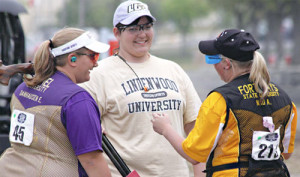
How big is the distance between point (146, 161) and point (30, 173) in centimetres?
102

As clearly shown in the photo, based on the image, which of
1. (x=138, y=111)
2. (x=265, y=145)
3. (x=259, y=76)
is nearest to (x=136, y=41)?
(x=138, y=111)

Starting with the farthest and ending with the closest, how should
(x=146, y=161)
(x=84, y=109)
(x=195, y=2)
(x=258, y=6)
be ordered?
1. (x=195, y=2)
2. (x=258, y=6)
3. (x=146, y=161)
4. (x=84, y=109)

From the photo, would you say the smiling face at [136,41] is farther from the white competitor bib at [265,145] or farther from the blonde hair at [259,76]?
the white competitor bib at [265,145]

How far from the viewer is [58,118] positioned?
2.92m

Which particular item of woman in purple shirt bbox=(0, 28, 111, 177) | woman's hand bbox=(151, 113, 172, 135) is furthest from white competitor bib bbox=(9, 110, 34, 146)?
woman's hand bbox=(151, 113, 172, 135)

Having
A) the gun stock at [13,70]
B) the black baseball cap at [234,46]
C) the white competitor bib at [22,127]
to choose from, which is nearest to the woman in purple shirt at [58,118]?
the white competitor bib at [22,127]

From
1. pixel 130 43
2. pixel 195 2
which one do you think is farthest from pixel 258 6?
pixel 130 43

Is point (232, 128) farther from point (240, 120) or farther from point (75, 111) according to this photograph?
point (75, 111)

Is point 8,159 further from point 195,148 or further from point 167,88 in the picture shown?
point 167,88

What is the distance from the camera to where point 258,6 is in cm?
2997

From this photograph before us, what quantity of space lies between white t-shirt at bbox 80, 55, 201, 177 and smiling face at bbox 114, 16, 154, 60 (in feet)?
0.34

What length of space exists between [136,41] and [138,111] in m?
0.54

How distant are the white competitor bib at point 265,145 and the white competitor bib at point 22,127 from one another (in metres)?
1.24

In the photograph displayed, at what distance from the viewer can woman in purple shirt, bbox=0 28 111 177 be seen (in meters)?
2.89
